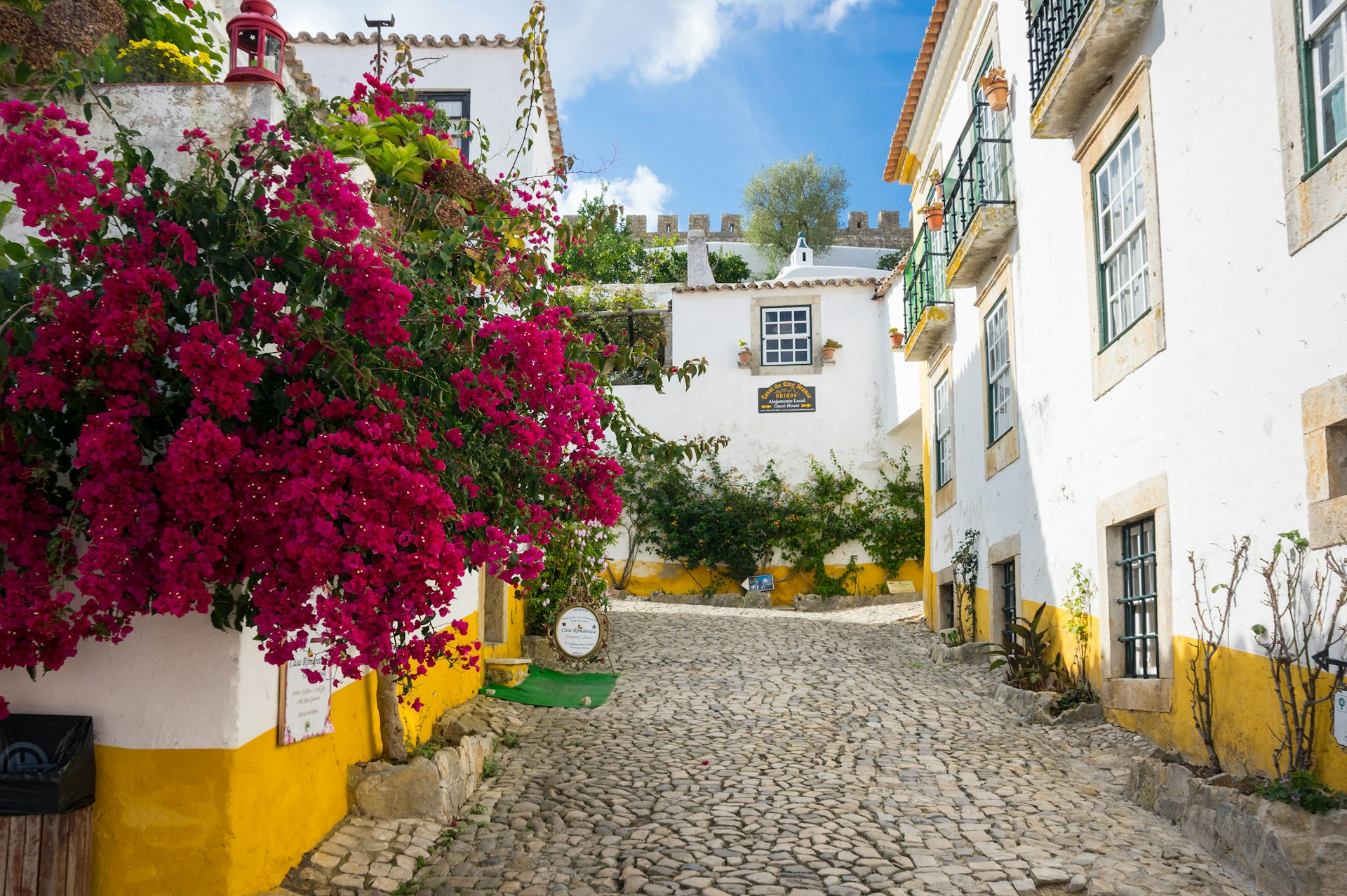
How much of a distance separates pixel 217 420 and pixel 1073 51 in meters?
5.65

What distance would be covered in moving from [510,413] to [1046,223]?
226 inches

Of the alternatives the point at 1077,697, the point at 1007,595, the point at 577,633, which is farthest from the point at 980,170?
the point at 577,633

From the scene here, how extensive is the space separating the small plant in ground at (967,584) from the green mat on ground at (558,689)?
151 inches

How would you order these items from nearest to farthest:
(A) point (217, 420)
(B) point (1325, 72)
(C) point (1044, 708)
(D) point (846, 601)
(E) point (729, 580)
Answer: (A) point (217, 420), (B) point (1325, 72), (C) point (1044, 708), (D) point (846, 601), (E) point (729, 580)

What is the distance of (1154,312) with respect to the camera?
19.7ft

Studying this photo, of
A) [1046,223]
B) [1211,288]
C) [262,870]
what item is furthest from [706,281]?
[262,870]

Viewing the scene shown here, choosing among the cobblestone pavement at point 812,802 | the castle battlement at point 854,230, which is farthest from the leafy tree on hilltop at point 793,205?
the cobblestone pavement at point 812,802

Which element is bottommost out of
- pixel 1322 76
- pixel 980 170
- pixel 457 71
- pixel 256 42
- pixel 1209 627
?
pixel 1209 627

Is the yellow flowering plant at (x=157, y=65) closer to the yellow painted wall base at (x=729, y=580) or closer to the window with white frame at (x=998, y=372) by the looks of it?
the window with white frame at (x=998, y=372)

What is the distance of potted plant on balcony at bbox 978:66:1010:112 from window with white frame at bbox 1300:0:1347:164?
4.73 meters

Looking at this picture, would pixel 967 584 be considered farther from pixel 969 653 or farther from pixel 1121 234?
pixel 1121 234

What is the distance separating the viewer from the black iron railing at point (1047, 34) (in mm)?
7102

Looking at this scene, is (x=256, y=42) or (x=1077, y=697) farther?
(x=1077, y=697)

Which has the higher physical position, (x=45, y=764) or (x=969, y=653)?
(x=45, y=764)
